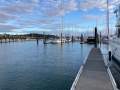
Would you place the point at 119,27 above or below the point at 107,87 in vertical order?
above

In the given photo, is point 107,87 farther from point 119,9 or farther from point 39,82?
point 119,9

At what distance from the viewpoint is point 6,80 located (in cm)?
1925

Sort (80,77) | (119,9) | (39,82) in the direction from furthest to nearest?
(119,9) < (39,82) < (80,77)

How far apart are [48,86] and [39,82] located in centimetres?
159

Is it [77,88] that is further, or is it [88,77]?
[88,77]

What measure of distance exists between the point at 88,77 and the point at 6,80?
692cm

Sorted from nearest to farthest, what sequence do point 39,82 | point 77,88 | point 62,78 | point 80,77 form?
point 77,88, point 80,77, point 39,82, point 62,78

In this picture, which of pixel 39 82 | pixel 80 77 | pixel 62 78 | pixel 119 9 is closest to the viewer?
pixel 80 77

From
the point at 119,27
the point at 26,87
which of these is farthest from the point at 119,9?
the point at 26,87

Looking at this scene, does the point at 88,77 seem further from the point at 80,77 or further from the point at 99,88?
the point at 99,88

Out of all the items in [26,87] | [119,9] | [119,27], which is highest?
[119,9]

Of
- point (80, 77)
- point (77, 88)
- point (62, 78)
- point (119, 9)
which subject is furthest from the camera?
point (119, 9)

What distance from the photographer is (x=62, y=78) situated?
1975cm

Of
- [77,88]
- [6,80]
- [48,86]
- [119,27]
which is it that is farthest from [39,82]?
[119,27]
